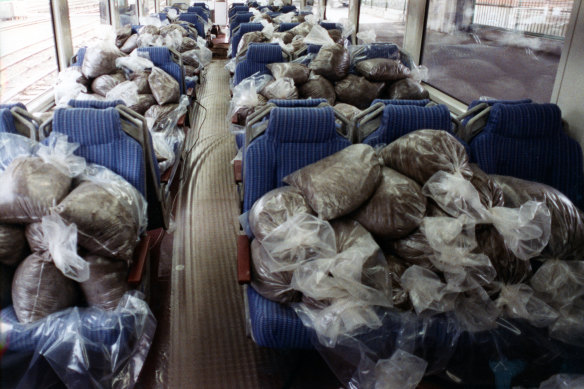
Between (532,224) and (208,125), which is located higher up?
(532,224)

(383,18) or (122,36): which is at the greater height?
(383,18)

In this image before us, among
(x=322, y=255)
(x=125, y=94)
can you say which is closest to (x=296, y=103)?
(x=322, y=255)

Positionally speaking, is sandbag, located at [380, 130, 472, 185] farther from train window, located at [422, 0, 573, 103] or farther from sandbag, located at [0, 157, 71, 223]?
sandbag, located at [0, 157, 71, 223]

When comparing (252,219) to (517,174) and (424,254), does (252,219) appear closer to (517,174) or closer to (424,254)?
(424,254)

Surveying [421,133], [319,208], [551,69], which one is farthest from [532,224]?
[551,69]

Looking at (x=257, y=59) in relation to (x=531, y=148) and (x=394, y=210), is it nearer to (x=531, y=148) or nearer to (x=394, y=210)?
(x=531, y=148)

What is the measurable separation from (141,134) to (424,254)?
171cm

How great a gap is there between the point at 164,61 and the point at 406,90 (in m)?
2.58

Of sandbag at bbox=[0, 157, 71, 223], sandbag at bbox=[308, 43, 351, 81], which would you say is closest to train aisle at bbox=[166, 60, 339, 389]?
sandbag at bbox=[0, 157, 71, 223]

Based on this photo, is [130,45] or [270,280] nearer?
[270,280]

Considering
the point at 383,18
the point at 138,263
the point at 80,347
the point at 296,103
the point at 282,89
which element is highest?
the point at 383,18

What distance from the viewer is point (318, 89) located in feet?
14.4

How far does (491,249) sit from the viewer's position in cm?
201

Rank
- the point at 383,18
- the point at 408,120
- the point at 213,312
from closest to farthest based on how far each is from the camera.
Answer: the point at 408,120 → the point at 213,312 → the point at 383,18
